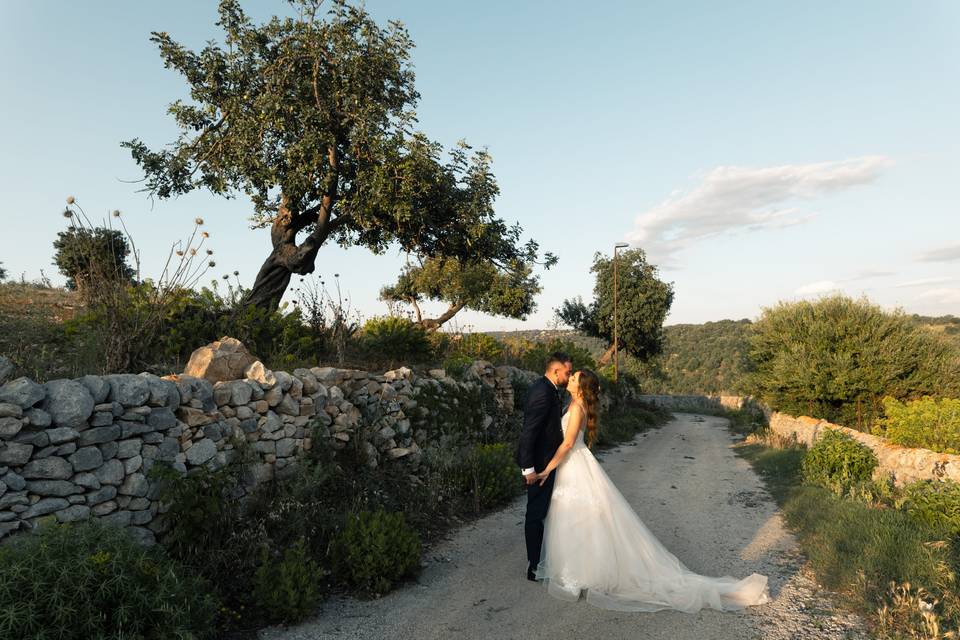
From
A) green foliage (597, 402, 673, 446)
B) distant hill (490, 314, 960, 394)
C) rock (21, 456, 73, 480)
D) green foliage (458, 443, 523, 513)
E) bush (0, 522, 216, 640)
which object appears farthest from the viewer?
distant hill (490, 314, 960, 394)

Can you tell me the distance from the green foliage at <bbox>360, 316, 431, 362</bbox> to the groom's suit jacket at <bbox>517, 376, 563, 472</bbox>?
5.83 m

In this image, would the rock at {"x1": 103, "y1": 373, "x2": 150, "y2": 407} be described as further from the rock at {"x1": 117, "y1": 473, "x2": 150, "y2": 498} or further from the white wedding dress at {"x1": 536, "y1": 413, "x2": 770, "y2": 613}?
the white wedding dress at {"x1": 536, "y1": 413, "x2": 770, "y2": 613}

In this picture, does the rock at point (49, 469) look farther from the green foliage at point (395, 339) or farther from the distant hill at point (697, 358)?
the distant hill at point (697, 358)

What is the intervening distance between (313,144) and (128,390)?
7.67m

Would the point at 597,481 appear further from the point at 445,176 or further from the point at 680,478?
the point at 445,176

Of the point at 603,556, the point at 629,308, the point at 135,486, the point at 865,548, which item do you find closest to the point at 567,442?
the point at 603,556

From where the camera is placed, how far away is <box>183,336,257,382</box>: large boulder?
6438 millimetres

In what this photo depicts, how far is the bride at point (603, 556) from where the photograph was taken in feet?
16.7

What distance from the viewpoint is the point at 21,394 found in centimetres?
430

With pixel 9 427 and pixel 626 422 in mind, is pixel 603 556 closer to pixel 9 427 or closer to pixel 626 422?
pixel 9 427

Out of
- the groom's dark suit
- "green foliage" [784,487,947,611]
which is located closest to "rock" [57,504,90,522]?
the groom's dark suit

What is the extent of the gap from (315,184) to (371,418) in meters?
6.45

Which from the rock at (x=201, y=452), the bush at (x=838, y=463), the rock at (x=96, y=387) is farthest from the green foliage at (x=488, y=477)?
the bush at (x=838, y=463)

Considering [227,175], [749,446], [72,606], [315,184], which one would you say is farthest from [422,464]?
[749,446]
